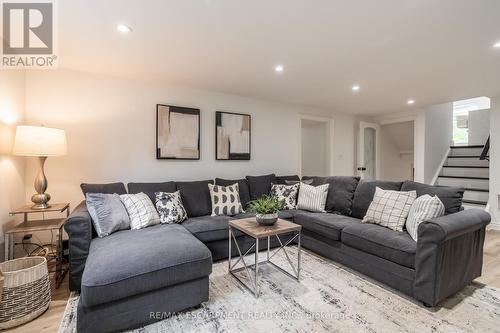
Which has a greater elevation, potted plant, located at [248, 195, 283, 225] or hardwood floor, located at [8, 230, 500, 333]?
potted plant, located at [248, 195, 283, 225]

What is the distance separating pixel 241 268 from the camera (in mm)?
2580

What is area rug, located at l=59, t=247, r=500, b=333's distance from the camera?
168 centimetres

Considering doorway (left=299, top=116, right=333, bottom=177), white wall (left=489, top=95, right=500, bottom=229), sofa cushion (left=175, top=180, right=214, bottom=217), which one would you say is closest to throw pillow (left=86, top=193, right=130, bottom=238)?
sofa cushion (left=175, top=180, right=214, bottom=217)

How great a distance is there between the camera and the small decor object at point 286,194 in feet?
11.8

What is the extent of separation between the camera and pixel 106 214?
2316 millimetres

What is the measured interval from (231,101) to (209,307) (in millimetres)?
3046

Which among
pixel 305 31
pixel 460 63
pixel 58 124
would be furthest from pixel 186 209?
pixel 460 63

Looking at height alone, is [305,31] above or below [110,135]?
above

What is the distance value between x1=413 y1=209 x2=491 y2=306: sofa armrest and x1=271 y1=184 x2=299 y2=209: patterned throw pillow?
1814 millimetres

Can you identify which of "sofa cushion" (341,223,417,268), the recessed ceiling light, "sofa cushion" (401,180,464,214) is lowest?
"sofa cushion" (341,223,417,268)

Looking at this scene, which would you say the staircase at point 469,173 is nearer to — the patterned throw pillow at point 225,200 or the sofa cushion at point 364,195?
the sofa cushion at point 364,195

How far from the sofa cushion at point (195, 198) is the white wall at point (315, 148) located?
308 cm

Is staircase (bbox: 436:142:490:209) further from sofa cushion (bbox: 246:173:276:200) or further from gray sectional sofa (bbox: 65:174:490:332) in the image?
sofa cushion (bbox: 246:173:276:200)

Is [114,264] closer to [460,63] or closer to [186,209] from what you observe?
[186,209]
